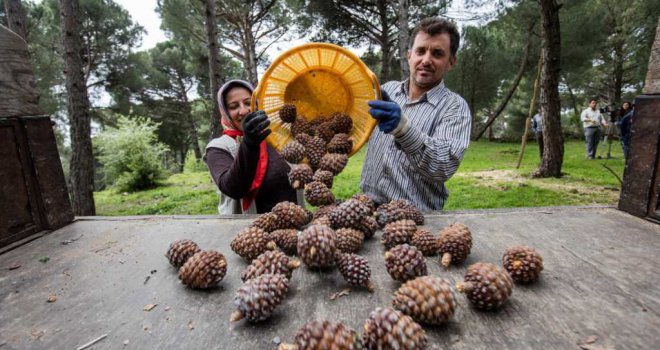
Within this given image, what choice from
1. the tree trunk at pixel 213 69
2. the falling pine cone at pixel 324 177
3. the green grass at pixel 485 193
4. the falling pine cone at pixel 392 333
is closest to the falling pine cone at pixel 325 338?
the falling pine cone at pixel 392 333

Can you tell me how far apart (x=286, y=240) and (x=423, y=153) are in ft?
4.31

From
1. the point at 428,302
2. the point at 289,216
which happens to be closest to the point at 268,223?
the point at 289,216

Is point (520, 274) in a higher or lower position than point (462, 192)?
higher

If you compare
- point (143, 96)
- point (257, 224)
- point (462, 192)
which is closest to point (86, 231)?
point (257, 224)

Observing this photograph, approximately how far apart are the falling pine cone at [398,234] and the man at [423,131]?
786mm

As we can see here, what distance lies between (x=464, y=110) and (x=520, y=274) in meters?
1.84

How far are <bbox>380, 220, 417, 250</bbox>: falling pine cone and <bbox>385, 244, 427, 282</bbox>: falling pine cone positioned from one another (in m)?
0.33

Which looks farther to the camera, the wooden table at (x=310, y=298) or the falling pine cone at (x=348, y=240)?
the falling pine cone at (x=348, y=240)

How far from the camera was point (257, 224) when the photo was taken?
2127 mm

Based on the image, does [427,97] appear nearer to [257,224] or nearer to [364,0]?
[257,224]

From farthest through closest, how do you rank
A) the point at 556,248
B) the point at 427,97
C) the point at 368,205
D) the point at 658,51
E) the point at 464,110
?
the point at 427,97 → the point at 464,110 → the point at 368,205 → the point at 658,51 → the point at 556,248

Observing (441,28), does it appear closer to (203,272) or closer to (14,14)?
(203,272)

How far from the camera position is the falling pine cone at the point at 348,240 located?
186 centimetres

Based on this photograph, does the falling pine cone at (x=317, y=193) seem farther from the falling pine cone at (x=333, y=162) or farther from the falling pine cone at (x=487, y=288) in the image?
the falling pine cone at (x=487, y=288)
